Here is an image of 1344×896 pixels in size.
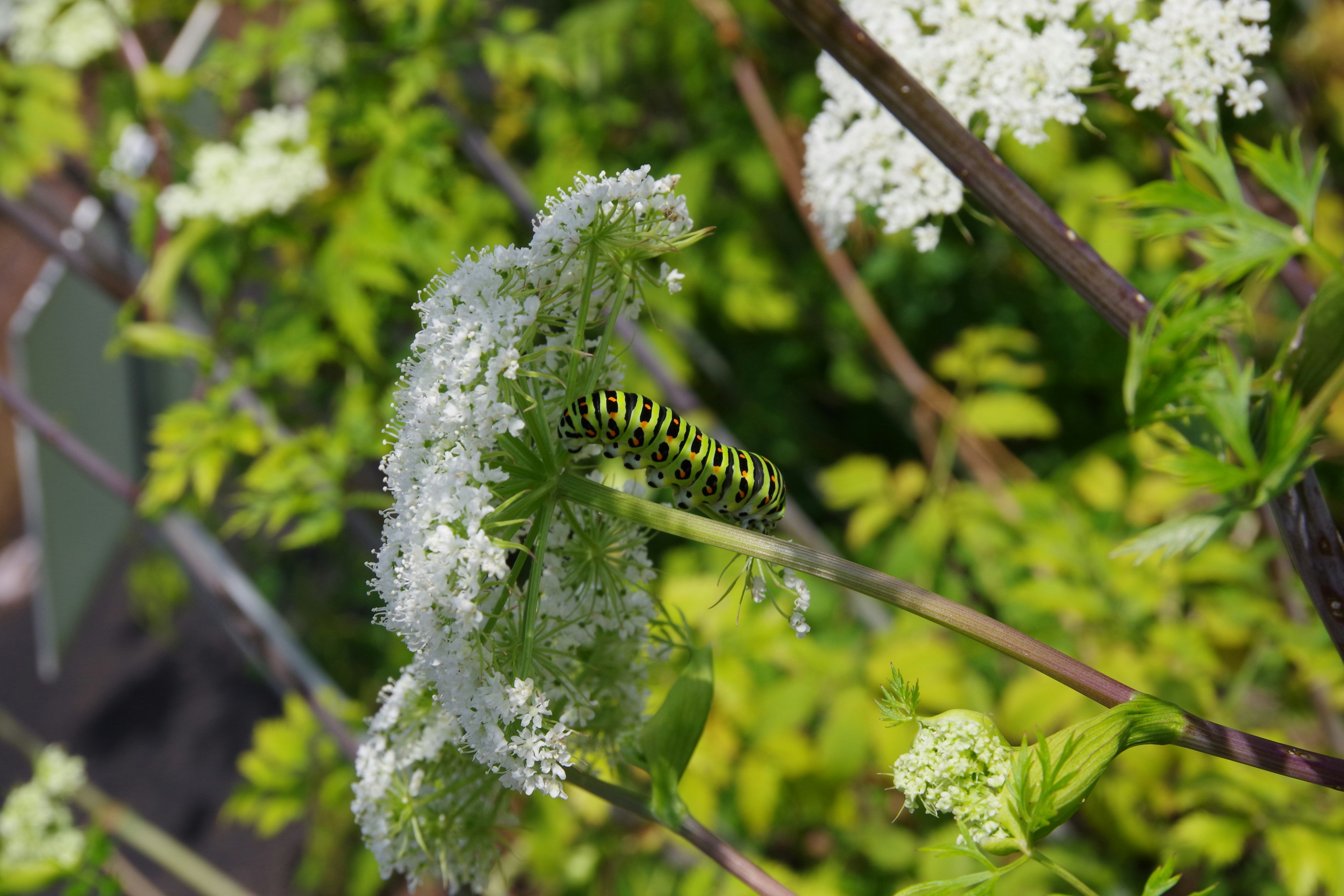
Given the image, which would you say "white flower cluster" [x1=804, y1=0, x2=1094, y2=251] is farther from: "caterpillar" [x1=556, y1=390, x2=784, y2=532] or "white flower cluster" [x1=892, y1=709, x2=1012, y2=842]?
"white flower cluster" [x1=892, y1=709, x2=1012, y2=842]

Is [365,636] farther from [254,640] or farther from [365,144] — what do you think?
[365,144]

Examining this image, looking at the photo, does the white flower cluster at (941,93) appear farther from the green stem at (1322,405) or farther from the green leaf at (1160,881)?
the green leaf at (1160,881)

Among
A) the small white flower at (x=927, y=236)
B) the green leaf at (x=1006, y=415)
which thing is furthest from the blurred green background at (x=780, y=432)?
the small white flower at (x=927, y=236)

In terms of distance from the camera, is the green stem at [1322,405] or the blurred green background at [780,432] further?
the blurred green background at [780,432]

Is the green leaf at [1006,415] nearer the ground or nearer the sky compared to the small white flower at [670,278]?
nearer the ground

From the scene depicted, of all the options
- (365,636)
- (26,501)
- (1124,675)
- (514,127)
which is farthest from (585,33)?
(26,501)

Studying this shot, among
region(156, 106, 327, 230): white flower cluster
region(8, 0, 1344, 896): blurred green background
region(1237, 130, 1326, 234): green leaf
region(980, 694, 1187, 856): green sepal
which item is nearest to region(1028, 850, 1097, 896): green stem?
region(980, 694, 1187, 856): green sepal

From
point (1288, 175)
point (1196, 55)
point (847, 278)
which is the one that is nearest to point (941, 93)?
point (1196, 55)
